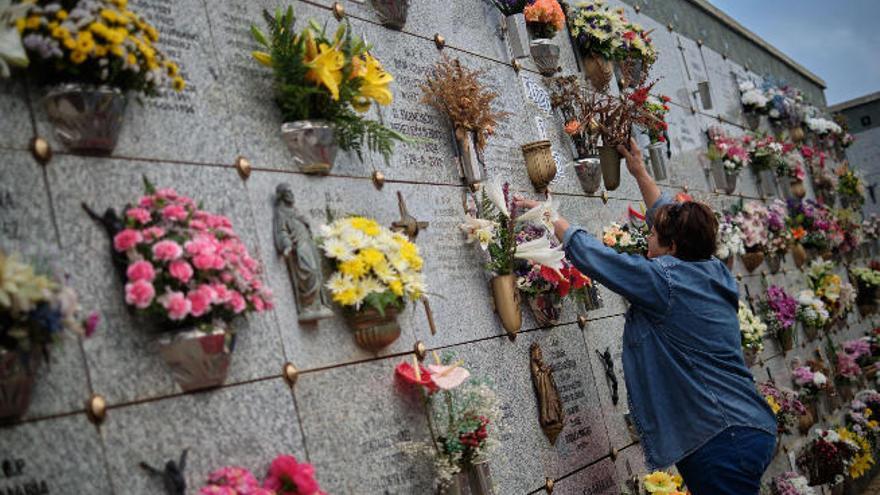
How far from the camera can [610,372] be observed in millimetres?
6391

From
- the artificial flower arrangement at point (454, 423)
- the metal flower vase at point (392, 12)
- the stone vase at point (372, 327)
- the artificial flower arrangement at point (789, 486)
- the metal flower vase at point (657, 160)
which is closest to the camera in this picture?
the stone vase at point (372, 327)

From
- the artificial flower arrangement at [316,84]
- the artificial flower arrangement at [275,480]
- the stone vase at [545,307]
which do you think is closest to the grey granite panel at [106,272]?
the artificial flower arrangement at [275,480]

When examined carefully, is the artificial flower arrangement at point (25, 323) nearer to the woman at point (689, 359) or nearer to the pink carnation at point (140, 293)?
the pink carnation at point (140, 293)

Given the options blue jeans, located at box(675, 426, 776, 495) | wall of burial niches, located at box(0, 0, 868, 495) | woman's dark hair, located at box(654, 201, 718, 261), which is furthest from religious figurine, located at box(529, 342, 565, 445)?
woman's dark hair, located at box(654, 201, 718, 261)

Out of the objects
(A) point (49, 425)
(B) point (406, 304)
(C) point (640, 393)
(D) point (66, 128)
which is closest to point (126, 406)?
(A) point (49, 425)

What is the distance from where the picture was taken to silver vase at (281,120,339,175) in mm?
4230

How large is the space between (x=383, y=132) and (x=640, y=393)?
186 cm

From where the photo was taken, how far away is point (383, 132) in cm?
457

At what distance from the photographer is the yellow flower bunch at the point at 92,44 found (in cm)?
312

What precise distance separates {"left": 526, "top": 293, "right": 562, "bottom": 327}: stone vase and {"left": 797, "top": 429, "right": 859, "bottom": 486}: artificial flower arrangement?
13.8 feet

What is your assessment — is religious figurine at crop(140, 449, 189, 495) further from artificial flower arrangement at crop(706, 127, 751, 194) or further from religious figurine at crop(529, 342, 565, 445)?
artificial flower arrangement at crop(706, 127, 751, 194)

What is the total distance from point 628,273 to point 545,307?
121 centimetres

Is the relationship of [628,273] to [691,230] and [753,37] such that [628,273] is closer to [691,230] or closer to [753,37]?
[691,230]

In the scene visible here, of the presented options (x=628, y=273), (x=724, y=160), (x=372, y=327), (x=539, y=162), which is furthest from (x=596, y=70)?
(x=372, y=327)
